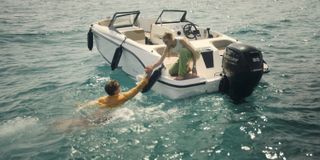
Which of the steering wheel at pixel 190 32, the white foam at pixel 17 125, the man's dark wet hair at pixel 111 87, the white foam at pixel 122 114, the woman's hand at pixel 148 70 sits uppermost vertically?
the steering wheel at pixel 190 32

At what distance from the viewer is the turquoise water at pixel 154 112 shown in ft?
20.8

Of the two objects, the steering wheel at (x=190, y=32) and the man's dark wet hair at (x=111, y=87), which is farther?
the steering wheel at (x=190, y=32)

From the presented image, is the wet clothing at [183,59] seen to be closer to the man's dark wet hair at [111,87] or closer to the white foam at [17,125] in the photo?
the man's dark wet hair at [111,87]

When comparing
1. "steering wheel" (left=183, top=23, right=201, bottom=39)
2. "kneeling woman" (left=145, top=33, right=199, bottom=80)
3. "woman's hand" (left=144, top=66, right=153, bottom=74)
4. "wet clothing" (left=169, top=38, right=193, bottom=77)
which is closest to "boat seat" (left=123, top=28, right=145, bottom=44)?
"steering wheel" (left=183, top=23, right=201, bottom=39)


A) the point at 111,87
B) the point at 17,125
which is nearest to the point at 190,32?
the point at 111,87

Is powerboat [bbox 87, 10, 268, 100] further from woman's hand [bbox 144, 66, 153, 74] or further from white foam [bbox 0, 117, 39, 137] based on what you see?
white foam [bbox 0, 117, 39, 137]

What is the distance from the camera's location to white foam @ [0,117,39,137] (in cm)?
745

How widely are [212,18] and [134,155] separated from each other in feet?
50.9

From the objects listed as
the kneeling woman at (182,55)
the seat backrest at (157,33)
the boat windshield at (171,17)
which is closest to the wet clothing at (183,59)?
the kneeling woman at (182,55)

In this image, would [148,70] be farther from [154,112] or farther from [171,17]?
[171,17]

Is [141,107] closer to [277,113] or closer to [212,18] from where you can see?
[277,113]

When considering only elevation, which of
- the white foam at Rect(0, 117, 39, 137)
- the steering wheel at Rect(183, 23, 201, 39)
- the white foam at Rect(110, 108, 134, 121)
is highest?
the steering wheel at Rect(183, 23, 201, 39)

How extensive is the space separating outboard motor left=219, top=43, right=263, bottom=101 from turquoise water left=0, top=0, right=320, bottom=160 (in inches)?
16.6

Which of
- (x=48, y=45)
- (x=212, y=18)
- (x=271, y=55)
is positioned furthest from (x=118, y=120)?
(x=212, y=18)
